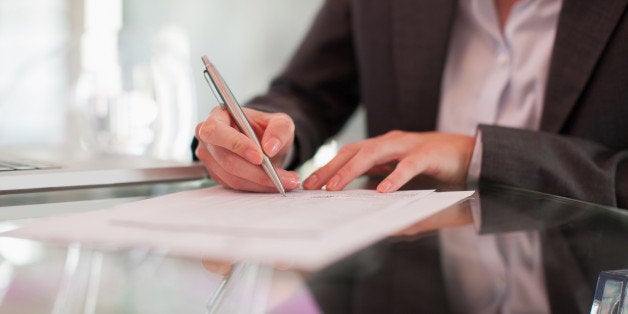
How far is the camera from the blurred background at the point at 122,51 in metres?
1.90

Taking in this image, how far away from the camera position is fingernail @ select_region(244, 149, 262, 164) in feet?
1.88

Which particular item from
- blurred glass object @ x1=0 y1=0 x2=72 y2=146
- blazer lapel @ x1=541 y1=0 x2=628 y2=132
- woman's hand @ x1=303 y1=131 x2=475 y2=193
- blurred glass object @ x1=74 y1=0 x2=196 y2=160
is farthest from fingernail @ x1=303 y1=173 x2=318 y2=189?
blurred glass object @ x1=0 y1=0 x2=72 y2=146

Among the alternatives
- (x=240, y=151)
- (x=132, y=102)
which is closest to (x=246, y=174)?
(x=240, y=151)

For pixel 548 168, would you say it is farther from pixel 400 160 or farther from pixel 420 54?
pixel 420 54

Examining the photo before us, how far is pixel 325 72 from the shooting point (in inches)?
46.0

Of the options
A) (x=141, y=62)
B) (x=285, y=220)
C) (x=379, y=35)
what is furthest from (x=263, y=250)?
(x=141, y=62)

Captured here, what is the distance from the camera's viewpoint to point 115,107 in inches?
68.2

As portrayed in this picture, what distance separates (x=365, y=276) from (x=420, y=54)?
0.79m

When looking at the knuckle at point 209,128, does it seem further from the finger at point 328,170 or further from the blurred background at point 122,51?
the blurred background at point 122,51

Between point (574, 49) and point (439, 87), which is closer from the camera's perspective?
point (574, 49)

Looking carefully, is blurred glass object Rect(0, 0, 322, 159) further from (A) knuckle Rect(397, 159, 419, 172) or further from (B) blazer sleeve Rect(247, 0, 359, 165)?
(A) knuckle Rect(397, 159, 419, 172)

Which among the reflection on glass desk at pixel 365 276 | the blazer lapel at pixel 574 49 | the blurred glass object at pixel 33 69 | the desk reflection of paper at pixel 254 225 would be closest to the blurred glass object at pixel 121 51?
the blurred glass object at pixel 33 69

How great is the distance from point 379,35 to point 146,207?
2.34 ft

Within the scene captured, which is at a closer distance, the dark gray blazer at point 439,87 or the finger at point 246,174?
the finger at point 246,174
